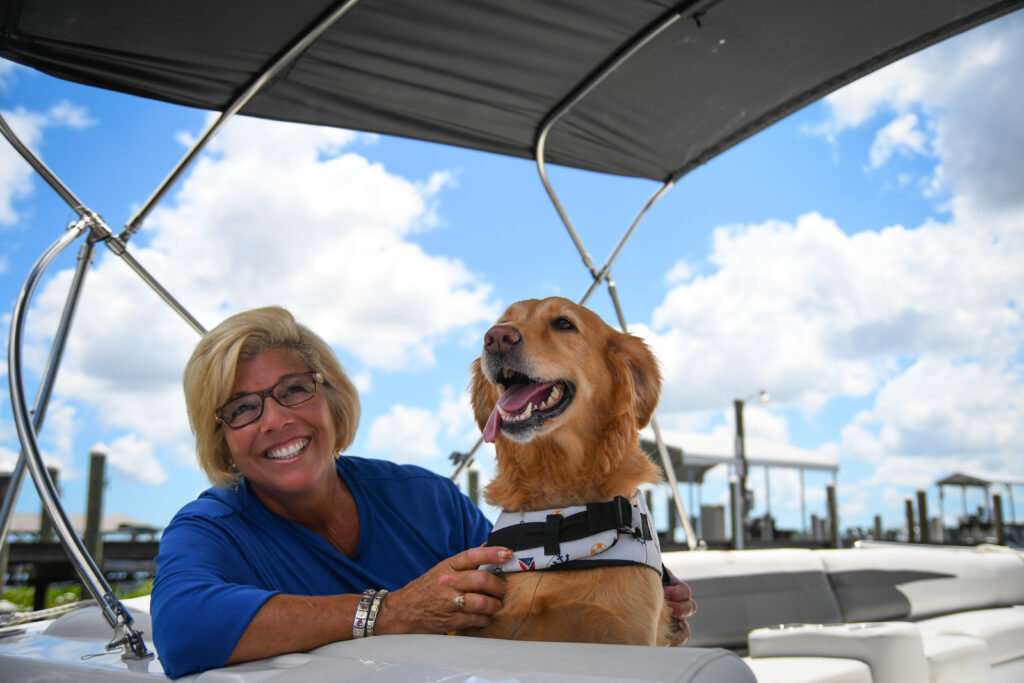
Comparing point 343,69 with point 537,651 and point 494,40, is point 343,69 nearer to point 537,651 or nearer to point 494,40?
point 494,40

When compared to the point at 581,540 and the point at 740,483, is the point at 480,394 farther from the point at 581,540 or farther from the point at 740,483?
the point at 740,483

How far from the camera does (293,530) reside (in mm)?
1935

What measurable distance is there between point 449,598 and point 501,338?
0.69 m

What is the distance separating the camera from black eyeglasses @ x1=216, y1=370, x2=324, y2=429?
6.48 ft

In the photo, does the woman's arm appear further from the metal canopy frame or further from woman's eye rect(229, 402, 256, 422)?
woman's eye rect(229, 402, 256, 422)

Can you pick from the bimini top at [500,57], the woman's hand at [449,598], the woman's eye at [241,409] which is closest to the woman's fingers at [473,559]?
the woman's hand at [449,598]

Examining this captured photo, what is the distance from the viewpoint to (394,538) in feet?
6.80

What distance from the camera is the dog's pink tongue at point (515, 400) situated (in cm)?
190

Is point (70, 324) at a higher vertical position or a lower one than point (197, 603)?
higher

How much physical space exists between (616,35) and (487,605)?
2.33 m

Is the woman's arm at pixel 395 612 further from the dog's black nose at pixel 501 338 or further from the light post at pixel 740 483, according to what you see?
the light post at pixel 740 483

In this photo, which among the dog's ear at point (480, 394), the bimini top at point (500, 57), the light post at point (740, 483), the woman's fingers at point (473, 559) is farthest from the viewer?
the light post at point (740, 483)

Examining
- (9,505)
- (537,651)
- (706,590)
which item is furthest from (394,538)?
(706,590)

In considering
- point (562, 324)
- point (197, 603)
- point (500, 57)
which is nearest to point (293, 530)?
point (197, 603)
